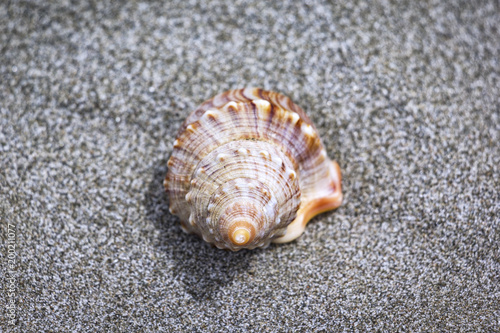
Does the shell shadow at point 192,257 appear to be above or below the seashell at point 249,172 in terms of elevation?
below

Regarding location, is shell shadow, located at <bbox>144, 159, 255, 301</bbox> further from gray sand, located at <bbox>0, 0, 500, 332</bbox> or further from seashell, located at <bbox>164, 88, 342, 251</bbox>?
seashell, located at <bbox>164, 88, 342, 251</bbox>

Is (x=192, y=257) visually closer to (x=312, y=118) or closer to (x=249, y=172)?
(x=249, y=172)

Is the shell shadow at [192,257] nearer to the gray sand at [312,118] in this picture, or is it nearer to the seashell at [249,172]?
the gray sand at [312,118]

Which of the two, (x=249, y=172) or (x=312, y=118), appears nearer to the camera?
(x=249, y=172)

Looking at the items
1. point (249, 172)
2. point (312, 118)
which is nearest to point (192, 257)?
point (249, 172)

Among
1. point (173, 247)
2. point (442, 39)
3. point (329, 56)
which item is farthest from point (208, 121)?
point (442, 39)

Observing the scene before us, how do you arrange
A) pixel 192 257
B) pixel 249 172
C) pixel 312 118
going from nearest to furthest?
pixel 249 172 → pixel 192 257 → pixel 312 118

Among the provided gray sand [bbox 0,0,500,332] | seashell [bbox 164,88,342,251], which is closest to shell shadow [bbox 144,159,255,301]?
gray sand [bbox 0,0,500,332]

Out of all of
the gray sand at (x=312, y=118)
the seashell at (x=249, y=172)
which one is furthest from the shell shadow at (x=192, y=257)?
the seashell at (x=249, y=172)
